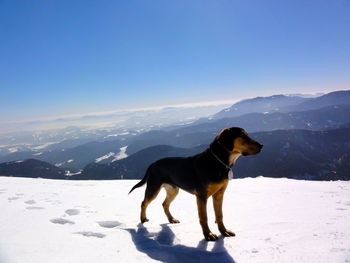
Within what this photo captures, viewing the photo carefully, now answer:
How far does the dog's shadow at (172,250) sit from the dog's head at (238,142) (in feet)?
6.06

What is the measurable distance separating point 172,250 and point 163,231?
3.82ft

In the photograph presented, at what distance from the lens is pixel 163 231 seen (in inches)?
219

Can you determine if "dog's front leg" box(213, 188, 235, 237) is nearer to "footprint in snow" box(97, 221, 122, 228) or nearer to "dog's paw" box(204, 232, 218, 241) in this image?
"dog's paw" box(204, 232, 218, 241)

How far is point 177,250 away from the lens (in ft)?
14.5

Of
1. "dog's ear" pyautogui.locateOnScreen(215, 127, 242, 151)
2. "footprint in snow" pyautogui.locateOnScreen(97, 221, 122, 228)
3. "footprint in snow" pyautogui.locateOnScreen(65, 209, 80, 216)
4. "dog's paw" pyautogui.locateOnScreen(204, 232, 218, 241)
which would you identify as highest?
"dog's ear" pyautogui.locateOnScreen(215, 127, 242, 151)

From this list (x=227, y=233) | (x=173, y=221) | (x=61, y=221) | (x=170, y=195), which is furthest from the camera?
(x=170, y=195)

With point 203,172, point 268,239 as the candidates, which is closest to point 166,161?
point 203,172

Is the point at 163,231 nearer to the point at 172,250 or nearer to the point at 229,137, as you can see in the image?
the point at 172,250

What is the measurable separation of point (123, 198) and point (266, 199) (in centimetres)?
508

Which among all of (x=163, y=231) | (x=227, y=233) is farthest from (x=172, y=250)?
(x=227, y=233)

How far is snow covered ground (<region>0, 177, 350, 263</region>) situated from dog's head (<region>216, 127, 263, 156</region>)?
5.67 feet

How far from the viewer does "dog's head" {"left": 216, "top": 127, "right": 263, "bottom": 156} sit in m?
4.72

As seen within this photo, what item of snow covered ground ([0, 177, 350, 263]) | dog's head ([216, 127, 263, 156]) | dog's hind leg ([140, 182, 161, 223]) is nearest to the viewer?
snow covered ground ([0, 177, 350, 263])

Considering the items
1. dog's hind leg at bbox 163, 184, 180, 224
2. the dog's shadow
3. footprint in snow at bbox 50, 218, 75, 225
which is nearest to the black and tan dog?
the dog's shadow
